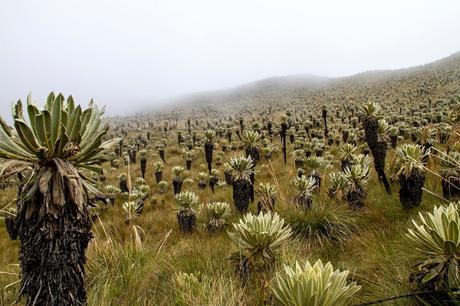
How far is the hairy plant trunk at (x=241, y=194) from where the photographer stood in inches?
440

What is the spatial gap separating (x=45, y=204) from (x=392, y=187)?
10524mm

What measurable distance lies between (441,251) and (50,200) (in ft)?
11.7

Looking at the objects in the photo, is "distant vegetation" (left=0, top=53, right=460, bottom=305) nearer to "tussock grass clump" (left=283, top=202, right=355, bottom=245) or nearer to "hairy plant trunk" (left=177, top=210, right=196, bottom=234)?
"tussock grass clump" (left=283, top=202, right=355, bottom=245)

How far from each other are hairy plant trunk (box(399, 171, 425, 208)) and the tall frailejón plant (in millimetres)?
6789

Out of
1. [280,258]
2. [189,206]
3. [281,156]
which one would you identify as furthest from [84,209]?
[281,156]

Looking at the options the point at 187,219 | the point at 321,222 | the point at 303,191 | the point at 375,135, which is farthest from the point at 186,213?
the point at 375,135

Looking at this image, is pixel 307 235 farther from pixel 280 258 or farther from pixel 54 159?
pixel 54 159

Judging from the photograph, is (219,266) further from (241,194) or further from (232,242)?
(241,194)

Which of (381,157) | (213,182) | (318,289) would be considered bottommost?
(213,182)

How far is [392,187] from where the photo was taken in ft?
36.4

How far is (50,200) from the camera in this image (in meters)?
3.06

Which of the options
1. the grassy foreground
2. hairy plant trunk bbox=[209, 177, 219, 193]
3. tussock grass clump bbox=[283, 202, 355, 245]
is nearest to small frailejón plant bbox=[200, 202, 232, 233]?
the grassy foreground

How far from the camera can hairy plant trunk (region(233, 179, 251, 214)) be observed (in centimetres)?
1119

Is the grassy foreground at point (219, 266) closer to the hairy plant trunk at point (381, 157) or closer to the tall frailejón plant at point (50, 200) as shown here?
the hairy plant trunk at point (381, 157)
